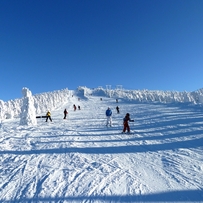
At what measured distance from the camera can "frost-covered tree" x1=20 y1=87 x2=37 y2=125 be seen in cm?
1630

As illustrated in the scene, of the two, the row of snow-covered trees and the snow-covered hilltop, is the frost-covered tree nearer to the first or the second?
the row of snow-covered trees

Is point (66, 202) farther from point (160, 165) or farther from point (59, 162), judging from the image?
point (160, 165)

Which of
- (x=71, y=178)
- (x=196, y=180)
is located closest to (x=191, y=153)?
(x=196, y=180)

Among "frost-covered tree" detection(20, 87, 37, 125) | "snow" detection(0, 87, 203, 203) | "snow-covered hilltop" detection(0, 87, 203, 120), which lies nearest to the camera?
"snow" detection(0, 87, 203, 203)

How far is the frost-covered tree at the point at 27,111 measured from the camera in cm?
1630

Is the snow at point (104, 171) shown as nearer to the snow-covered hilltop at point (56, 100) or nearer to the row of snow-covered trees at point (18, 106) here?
the row of snow-covered trees at point (18, 106)

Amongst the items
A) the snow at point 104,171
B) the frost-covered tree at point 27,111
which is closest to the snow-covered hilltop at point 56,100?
the frost-covered tree at point 27,111

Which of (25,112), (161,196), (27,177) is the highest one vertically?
(25,112)

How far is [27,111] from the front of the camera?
1653 centimetres

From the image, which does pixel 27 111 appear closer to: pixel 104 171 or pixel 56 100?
pixel 104 171

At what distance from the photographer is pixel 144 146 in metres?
8.36

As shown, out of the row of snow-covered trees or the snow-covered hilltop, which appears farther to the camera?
the snow-covered hilltop

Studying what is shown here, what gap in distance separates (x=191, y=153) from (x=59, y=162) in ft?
18.8

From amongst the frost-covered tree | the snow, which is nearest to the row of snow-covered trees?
the frost-covered tree
